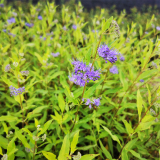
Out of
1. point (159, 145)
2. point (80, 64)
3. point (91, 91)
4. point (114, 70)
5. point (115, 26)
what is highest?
point (114, 70)

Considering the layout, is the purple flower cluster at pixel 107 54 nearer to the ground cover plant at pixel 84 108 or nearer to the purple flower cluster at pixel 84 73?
the ground cover plant at pixel 84 108

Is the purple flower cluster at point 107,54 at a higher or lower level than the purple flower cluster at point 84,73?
higher

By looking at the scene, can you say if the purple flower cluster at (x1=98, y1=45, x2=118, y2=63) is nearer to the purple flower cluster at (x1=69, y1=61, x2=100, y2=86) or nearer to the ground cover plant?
the ground cover plant

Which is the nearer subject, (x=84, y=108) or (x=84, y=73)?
(x=84, y=73)

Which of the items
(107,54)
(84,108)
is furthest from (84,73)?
(84,108)

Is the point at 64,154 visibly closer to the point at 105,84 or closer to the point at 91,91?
the point at 91,91

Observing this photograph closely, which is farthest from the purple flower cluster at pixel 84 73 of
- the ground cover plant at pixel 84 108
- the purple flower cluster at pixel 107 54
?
the purple flower cluster at pixel 107 54

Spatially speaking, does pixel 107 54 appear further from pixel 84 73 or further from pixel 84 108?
pixel 84 108

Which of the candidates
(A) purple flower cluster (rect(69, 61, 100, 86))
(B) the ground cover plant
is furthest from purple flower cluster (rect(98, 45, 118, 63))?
(A) purple flower cluster (rect(69, 61, 100, 86))

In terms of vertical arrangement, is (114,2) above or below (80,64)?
above

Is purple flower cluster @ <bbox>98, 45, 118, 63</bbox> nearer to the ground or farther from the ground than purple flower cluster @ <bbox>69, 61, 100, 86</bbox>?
farther from the ground

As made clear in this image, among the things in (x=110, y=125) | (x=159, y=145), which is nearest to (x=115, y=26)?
(x=110, y=125)
